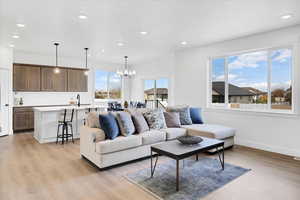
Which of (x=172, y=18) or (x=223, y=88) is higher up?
(x=172, y=18)

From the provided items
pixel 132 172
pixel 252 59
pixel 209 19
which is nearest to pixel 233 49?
pixel 252 59

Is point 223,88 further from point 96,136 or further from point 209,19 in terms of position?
point 96,136

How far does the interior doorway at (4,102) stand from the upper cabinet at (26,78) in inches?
17.4

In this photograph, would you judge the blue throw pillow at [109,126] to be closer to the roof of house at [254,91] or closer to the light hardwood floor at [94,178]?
the light hardwood floor at [94,178]

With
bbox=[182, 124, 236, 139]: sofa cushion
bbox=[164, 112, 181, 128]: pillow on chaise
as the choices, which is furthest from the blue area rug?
bbox=[164, 112, 181, 128]: pillow on chaise

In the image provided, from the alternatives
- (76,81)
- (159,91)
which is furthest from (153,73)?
(76,81)

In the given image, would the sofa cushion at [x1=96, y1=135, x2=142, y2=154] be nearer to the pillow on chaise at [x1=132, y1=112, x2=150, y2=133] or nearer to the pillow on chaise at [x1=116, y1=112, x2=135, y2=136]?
→ the pillow on chaise at [x1=116, y1=112, x2=135, y2=136]

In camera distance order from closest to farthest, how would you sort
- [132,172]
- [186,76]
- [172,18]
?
[132,172]
[172,18]
[186,76]

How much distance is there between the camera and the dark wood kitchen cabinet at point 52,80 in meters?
6.91

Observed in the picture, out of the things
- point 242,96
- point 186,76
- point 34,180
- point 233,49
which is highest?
point 233,49

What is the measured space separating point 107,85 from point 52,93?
247 cm

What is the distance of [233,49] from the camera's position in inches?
197

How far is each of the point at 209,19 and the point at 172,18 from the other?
2.40 ft

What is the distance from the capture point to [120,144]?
11.0 ft
